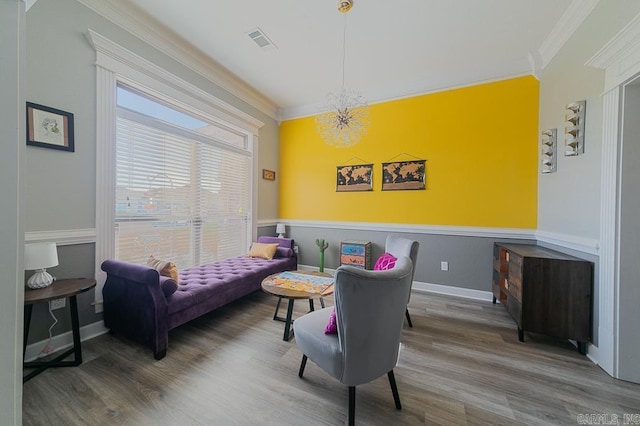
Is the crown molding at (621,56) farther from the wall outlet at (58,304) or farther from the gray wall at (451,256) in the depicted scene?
the wall outlet at (58,304)

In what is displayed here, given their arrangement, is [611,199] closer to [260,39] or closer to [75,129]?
[260,39]

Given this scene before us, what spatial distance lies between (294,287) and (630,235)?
8.58ft

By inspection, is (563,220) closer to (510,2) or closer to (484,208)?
(484,208)

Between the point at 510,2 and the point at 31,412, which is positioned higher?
the point at 510,2

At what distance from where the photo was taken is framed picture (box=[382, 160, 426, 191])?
3.52 m

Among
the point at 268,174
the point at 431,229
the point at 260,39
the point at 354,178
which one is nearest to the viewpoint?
the point at 260,39

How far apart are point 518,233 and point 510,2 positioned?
2489 mm

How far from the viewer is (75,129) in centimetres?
203

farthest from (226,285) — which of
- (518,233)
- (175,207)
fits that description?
(518,233)

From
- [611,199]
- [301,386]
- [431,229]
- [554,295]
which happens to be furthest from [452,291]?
[301,386]

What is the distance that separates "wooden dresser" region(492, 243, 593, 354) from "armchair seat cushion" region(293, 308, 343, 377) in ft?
6.23

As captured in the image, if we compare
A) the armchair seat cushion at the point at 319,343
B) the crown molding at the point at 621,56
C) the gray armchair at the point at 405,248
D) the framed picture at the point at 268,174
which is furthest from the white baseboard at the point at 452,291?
the framed picture at the point at 268,174

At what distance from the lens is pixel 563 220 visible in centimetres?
236

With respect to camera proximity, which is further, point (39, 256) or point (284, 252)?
point (284, 252)
